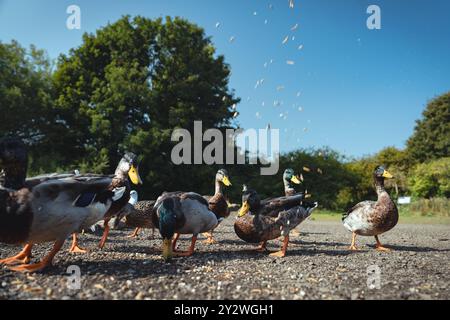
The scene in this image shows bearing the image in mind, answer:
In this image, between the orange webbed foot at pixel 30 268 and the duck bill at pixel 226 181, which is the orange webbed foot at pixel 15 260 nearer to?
the orange webbed foot at pixel 30 268

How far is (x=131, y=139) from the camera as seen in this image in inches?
790

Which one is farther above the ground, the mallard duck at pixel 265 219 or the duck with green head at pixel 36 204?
the duck with green head at pixel 36 204

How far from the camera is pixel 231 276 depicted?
419 cm

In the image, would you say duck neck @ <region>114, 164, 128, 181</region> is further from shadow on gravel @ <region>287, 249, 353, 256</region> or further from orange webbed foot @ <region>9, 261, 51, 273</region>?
shadow on gravel @ <region>287, 249, 353, 256</region>

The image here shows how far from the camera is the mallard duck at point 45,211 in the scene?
12.1 feet

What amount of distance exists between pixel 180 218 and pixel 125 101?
17.4 meters

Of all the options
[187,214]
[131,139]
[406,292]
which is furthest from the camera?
[131,139]

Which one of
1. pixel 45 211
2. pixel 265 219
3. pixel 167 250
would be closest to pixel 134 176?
pixel 167 250

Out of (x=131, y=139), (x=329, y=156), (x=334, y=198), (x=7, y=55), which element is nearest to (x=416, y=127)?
(x=329, y=156)

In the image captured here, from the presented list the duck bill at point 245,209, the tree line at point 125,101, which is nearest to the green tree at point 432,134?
the tree line at point 125,101

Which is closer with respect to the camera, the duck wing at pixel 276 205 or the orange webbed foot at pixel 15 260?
the orange webbed foot at pixel 15 260

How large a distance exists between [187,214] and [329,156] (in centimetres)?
3094

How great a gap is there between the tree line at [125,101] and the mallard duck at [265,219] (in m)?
14.6

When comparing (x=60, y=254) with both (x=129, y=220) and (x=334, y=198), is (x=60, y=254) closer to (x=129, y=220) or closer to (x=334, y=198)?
(x=129, y=220)
